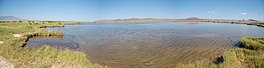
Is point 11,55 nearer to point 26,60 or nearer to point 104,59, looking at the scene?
point 26,60

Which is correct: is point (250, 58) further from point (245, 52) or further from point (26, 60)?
point (26, 60)

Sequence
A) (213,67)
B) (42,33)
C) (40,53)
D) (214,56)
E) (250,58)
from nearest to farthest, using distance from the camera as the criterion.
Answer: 1. (213,67)
2. (250,58)
3. (40,53)
4. (214,56)
5. (42,33)

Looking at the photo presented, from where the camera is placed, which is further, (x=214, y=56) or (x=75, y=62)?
(x=214, y=56)

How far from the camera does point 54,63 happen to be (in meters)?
10.8

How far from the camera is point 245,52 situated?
13570 millimetres

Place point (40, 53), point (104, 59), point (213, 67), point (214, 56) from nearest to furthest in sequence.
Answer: point (213, 67) → point (40, 53) → point (104, 59) → point (214, 56)

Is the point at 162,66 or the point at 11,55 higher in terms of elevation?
the point at 11,55

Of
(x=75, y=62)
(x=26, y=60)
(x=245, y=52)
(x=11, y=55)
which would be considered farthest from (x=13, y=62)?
(x=245, y=52)

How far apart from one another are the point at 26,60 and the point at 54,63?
1620mm

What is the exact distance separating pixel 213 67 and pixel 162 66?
3.07 metres

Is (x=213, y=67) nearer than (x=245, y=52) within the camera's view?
Yes

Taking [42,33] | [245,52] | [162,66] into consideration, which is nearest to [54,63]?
[162,66]

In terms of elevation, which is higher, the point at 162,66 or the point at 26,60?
the point at 26,60

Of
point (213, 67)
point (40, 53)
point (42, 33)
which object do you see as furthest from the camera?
point (42, 33)
